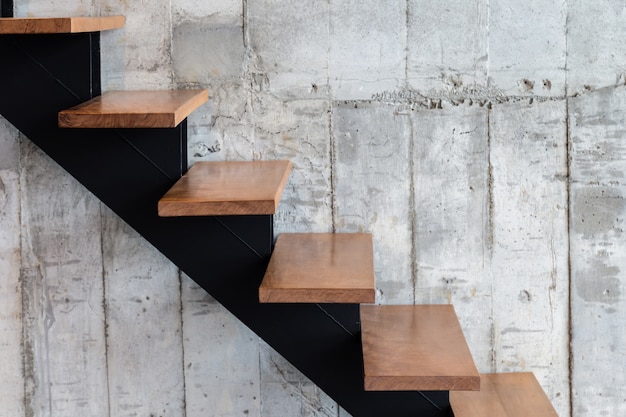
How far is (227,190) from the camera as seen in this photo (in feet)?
6.13

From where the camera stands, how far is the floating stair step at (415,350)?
1.74 meters

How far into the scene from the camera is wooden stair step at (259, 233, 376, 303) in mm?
1752

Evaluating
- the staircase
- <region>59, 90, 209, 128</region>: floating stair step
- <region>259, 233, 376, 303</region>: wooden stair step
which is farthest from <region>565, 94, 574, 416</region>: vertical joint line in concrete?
<region>59, 90, 209, 128</region>: floating stair step

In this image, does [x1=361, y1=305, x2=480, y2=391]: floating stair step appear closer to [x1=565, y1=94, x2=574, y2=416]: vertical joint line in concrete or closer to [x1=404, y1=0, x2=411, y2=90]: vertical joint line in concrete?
[x1=565, y1=94, x2=574, y2=416]: vertical joint line in concrete

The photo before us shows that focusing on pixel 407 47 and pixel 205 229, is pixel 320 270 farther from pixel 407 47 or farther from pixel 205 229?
pixel 407 47

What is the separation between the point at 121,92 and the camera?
7.25ft

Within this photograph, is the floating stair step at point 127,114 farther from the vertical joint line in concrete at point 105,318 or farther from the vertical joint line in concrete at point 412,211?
the vertical joint line in concrete at point 412,211

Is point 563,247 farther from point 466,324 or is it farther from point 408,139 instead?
point 408,139

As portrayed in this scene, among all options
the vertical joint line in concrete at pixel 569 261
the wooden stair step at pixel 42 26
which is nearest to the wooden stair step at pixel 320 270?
the vertical joint line in concrete at pixel 569 261

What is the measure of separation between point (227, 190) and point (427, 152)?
66cm

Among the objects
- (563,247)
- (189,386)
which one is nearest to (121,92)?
(189,386)

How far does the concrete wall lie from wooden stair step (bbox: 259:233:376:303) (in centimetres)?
11

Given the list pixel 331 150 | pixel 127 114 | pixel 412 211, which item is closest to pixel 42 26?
pixel 127 114

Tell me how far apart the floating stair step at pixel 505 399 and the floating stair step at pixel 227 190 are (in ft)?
2.43
